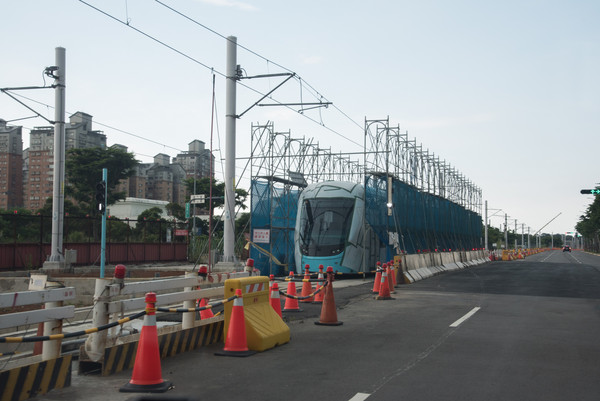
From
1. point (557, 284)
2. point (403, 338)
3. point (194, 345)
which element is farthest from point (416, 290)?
point (194, 345)

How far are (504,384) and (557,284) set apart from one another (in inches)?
762

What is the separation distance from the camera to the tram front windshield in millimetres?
28609

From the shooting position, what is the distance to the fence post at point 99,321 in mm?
7473

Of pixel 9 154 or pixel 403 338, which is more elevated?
pixel 9 154

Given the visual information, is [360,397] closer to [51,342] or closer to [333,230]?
[51,342]

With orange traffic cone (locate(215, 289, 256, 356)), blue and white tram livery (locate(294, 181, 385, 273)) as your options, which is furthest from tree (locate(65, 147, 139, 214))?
orange traffic cone (locate(215, 289, 256, 356))

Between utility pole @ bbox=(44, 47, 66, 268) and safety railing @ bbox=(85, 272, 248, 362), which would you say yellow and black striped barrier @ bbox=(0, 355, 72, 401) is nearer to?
safety railing @ bbox=(85, 272, 248, 362)

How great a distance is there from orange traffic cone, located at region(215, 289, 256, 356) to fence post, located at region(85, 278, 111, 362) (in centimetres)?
186

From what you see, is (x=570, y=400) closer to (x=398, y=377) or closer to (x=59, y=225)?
(x=398, y=377)

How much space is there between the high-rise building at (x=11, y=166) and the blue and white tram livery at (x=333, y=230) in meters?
134

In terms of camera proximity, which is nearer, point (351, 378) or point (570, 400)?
point (570, 400)

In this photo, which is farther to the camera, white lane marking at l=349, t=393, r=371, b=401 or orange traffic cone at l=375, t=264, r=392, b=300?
orange traffic cone at l=375, t=264, r=392, b=300

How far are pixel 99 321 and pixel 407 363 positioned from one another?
4.02 meters

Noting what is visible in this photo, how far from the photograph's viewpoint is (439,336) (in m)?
10.6
